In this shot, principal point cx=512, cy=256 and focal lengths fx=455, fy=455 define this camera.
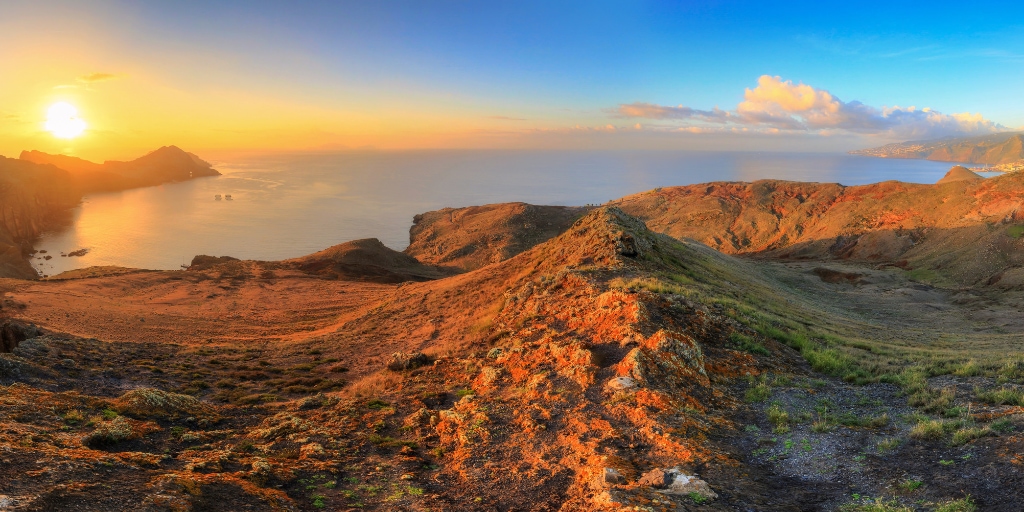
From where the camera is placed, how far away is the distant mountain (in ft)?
472

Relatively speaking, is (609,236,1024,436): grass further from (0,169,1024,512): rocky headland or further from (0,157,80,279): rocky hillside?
(0,157,80,279): rocky hillside

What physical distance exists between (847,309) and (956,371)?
23.2 m

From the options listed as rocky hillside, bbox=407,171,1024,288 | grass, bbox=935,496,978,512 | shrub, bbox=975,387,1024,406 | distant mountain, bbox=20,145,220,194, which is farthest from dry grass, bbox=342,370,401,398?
distant mountain, bbox=20,145,220,194

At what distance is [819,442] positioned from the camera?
809 cm

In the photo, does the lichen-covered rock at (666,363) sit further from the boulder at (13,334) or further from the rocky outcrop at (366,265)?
the rocky outcrop at (366,265)

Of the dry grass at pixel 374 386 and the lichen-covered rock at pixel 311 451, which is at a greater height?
the lichen-covered rock at pixel 311 451

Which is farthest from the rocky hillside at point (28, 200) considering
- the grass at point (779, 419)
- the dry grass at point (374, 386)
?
the grass at point (779, 419)

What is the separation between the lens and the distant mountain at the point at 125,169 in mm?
144000

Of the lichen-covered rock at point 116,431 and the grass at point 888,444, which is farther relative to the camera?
the lichen-covered rock at point 116,431

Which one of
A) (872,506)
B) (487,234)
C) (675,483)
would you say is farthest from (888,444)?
(487,234)

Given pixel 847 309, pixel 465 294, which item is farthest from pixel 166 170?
pixel 847 309

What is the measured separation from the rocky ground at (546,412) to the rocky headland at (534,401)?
6 cm

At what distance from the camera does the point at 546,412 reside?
9609 mm

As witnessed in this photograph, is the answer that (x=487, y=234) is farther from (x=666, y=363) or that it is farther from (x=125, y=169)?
(x=125, y=169)
